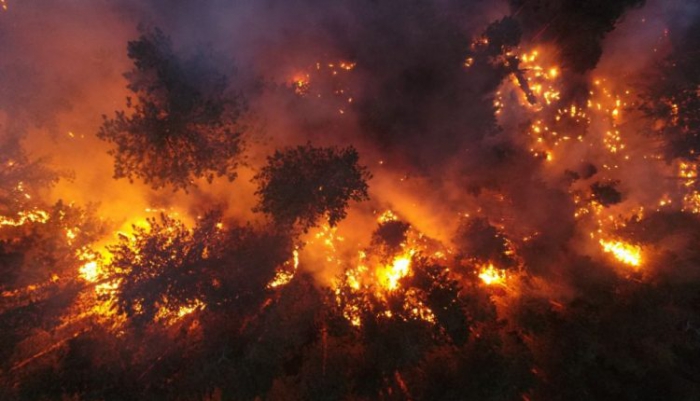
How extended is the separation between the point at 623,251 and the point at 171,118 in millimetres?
14558

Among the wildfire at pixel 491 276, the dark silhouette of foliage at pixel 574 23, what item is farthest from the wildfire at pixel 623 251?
the dark silhouette of foliage at pixel 574 23

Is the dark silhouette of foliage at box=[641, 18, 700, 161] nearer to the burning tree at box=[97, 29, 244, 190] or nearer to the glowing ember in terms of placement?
the glowing ember

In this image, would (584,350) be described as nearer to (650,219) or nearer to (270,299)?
(650,219)

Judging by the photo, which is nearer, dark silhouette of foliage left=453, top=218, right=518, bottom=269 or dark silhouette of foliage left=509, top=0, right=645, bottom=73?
dark silhouette of foliage left=509, top=0, right=645, bottom=73

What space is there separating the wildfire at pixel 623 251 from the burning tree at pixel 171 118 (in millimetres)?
12499

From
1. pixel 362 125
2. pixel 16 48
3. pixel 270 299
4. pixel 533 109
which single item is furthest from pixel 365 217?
pixel 16 48

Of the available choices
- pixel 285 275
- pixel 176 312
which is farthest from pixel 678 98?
pixel 176 312

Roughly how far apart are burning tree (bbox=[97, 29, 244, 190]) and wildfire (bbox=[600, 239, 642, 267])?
12499mm

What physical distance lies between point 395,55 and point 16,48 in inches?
406

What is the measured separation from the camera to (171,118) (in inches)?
278

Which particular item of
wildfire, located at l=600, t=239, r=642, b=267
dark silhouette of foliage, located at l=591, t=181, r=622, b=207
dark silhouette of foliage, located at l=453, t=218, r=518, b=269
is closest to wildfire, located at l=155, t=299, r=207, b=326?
dark silhouette of foliage, located at l=453, t=218, r=518, b=269

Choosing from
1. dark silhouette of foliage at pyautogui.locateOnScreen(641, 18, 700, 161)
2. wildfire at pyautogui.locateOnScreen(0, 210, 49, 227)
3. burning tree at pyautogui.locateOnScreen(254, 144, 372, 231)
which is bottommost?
wildfire at pyautogui.locateOnScreen(0, 210, 49, 227)

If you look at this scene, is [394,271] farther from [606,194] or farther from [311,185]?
[606,194]

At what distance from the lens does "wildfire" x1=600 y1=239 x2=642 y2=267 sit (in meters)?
11.6
